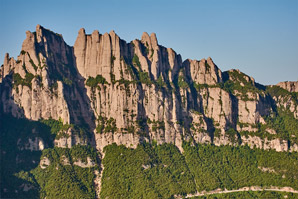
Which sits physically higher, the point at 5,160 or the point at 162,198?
the point at 5,160

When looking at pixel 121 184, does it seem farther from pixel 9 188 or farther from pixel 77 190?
pixel 9 188

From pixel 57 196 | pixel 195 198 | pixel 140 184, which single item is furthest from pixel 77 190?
pixel 195 198

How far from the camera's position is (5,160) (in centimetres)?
19838

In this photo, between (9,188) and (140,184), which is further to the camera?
(140,184)

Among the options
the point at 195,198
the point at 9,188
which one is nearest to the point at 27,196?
the point at 9,188

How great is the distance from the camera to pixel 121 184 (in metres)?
200

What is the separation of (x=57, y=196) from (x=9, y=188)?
48.2 ft

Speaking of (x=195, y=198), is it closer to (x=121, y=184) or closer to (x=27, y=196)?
(x=121, y=184)

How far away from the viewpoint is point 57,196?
626 ft

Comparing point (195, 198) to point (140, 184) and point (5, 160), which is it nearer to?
point (140, 184)

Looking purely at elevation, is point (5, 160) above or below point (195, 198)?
above

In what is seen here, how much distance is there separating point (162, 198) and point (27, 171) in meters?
44.1

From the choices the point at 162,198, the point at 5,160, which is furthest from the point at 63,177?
the point at 162,198

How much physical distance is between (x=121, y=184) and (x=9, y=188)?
116 feet
